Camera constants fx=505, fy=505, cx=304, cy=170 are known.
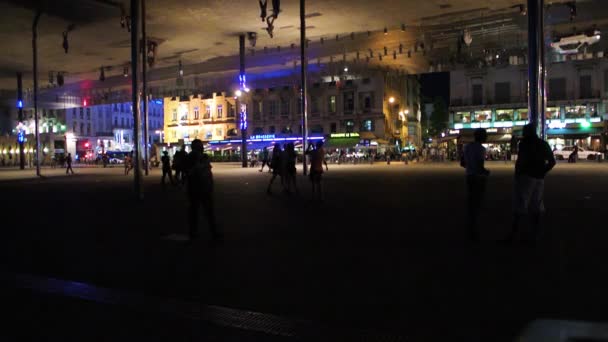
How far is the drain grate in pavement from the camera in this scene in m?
4.09

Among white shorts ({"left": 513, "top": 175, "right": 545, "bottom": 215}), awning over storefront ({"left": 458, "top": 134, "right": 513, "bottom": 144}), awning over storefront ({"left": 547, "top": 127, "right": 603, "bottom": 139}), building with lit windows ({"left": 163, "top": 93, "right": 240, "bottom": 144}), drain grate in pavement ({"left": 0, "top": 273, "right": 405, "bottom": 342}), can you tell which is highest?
building with lit windows ({"left": 163, "top": 93, "right": 240, "bottom": 144})

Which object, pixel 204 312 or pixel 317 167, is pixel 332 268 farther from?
pixel 317 167

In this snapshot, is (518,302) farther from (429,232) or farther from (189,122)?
(189,122)

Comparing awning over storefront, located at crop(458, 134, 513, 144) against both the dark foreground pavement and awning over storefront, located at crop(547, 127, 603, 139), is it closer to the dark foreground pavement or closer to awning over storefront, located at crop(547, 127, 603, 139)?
awning over storefront, located at crop(547, 127, 603, 139)

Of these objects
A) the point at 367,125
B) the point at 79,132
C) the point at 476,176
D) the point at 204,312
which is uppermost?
the point at 79,132

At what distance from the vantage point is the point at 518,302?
4789 millimetres

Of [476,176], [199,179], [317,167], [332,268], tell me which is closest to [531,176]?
[476,176]

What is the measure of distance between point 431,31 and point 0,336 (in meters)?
33.5

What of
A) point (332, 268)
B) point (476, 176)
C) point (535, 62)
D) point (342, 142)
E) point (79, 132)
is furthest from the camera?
point (79, 132)

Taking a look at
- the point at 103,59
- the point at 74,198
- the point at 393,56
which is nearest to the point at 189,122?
the point at 103,59

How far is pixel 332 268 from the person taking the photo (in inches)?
248

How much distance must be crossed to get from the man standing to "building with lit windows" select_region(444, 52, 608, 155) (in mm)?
46280

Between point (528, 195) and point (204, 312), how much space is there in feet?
16.7

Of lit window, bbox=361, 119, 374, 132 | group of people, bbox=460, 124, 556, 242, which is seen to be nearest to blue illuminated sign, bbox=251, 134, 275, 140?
lit window, bbox=361, 119, 374, 132
